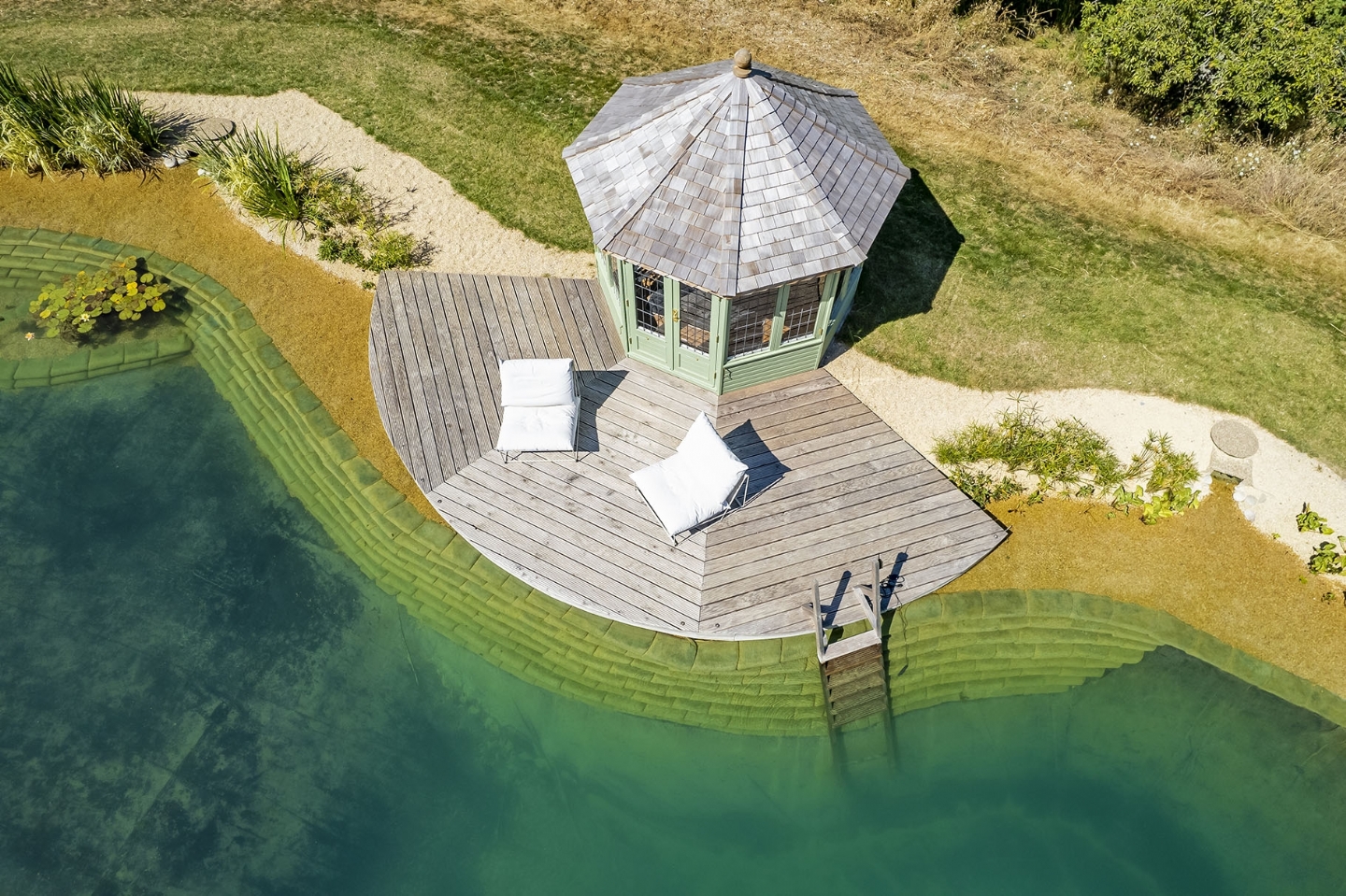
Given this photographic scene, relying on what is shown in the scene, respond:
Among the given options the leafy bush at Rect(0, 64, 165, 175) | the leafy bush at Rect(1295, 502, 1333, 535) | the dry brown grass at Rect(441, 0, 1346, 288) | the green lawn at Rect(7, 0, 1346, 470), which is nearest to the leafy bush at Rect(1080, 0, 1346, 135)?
the dry brown grass at Rect(441, 0, 1346, 288)

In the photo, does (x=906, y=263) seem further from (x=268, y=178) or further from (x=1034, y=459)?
(x=268, y=178)

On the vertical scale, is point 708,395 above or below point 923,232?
below

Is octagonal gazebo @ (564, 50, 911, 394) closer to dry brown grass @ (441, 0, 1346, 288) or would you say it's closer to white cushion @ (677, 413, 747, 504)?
white cushion @ (677, 413, 747, 504)

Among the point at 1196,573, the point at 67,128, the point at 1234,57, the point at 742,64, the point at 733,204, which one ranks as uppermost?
the point at 742,64

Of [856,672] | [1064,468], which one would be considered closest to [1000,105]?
[1064,468]

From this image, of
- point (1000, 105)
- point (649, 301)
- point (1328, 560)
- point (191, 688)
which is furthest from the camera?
point (1000, 105)

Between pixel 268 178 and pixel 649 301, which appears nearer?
pixel 649 301
